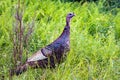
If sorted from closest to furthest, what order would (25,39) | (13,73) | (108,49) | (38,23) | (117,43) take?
1. (13,73)
2. (25,39)
3. (108,49)
4. (117,43)
5. (38,23)

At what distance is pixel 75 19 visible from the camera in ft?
21.2

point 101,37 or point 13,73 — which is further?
point 101,37

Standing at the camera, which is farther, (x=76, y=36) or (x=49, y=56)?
(x=76, y=36)

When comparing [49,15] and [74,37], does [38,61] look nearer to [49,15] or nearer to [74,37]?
[74,37]

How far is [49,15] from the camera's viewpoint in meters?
6.56

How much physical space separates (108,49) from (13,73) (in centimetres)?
159

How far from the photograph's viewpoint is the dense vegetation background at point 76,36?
455 cm

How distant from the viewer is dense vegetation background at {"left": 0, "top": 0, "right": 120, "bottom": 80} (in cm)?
455

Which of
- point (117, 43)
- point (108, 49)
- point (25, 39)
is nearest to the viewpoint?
point (25, 39)

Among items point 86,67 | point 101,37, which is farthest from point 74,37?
point 86,67

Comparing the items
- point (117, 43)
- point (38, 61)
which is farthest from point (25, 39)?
point (117, 43)

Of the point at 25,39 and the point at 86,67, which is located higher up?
the point at 25,39

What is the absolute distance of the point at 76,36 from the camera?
18.1 ft

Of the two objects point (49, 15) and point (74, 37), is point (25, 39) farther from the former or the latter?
point (49, 15)
